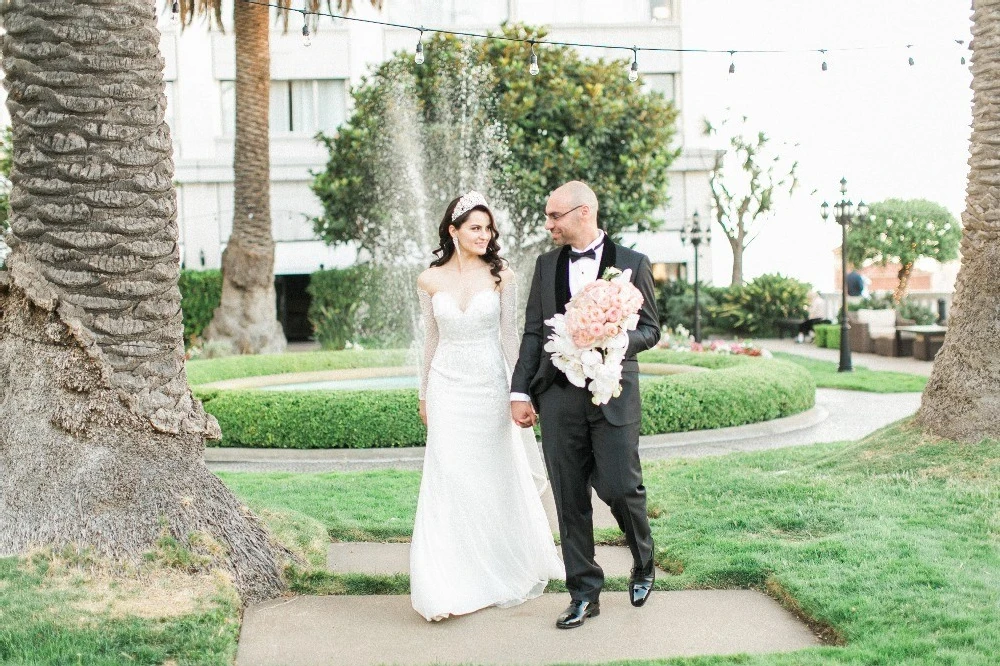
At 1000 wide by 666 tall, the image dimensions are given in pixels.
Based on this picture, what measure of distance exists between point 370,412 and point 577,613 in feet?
24.7

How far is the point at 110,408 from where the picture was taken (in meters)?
5.53

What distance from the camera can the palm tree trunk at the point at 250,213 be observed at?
21.9 metres

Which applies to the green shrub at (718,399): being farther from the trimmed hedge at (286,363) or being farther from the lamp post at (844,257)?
the lamp post at (844,257)

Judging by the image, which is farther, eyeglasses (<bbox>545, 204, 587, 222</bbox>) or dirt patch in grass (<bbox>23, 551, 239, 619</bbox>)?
eyeglasses (<bbox>545, 204, 587, 222</bbox>)

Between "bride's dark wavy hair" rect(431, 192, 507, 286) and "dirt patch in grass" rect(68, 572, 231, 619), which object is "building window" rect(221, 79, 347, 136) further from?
"dirt patch in grass" rect(68, 572, 231, 619)

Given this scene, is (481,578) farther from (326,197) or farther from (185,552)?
(326,197)

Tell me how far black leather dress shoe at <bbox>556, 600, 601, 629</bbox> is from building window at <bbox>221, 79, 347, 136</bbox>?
3279cm

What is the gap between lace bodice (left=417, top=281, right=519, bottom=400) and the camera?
5680 millimetres

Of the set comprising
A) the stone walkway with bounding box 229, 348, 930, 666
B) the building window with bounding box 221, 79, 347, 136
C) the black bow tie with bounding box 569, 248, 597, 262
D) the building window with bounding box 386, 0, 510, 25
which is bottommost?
the stone walkway with bounding box 229, 348, 930, 666

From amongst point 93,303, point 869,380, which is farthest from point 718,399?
point 93,303

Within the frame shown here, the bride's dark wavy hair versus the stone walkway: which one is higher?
the bride's dark wavy hair

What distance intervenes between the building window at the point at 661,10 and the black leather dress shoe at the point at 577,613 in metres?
34.8

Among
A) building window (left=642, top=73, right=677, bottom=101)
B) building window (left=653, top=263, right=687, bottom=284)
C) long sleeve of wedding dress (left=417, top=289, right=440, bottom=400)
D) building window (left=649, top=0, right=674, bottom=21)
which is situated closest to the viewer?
long sleeve of wedding dress (left=417, top=289, right=440, bottom=400)

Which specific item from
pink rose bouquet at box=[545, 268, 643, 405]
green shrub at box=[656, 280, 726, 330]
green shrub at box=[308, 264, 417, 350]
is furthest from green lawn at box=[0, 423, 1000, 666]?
green shrub at box=[656, 280, 726, 330]
